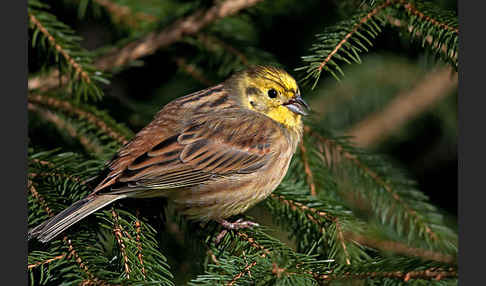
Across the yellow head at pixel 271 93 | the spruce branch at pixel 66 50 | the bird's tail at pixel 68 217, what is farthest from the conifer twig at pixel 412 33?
the bird's tail at pixel 68 217

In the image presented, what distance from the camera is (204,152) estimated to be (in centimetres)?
302

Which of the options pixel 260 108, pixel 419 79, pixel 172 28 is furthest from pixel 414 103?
pixel 172 28

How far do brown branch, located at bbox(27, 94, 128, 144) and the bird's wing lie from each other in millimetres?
408

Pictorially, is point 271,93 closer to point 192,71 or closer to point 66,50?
point 192,71

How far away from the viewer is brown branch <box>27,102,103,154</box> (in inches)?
133

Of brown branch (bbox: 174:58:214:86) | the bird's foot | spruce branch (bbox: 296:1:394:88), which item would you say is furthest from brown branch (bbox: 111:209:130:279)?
brown branch (bbox: 174:58:214:86)

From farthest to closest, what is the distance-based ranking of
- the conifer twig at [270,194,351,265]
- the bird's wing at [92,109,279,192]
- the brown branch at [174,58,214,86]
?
the brown branch at [174,58,214,86] → the bird's wing at [92,109,279,192] → the conifer twig at [270,194,351,265]

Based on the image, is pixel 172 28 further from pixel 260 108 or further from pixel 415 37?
pixel 415 37

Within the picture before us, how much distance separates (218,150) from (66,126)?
41.7 inches

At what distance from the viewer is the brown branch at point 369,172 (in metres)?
3.13

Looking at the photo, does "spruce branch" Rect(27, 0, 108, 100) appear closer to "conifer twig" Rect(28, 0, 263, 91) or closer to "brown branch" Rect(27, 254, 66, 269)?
"conifer twig" Rect(28, 0, 263, 91)

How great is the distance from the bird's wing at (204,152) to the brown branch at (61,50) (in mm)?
562

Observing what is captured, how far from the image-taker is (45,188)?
108 inches

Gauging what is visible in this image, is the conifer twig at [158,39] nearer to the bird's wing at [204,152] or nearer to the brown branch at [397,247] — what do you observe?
the bird's wing at [204,152]
